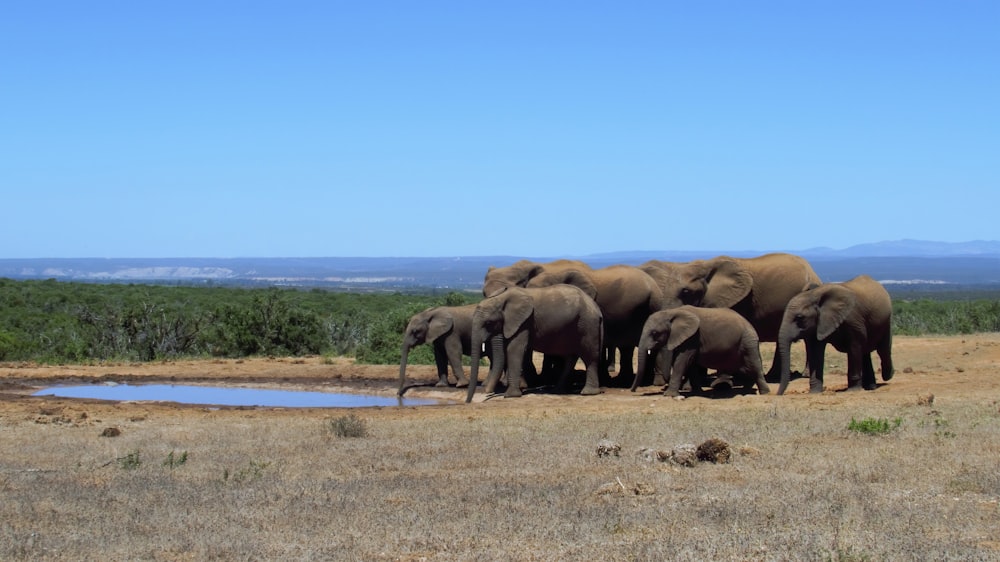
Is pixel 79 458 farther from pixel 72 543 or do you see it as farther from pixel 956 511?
pixel 956 511

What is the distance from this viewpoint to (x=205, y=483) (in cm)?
1208

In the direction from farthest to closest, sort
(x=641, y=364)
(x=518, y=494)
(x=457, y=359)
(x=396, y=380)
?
1. (x=396, y=380)
2. (x=457, y=359)
3. (x=641, y=364)
4. (x=518, y=494)

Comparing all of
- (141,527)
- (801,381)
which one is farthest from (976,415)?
(141,527)

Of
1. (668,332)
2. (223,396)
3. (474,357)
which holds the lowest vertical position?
(223,396)

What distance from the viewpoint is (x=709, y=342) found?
21.1 metres

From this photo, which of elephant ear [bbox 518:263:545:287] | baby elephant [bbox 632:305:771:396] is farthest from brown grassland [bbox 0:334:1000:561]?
elephant ear [bbox 518:263:545:287]

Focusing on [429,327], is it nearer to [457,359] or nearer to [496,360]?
[457,359]

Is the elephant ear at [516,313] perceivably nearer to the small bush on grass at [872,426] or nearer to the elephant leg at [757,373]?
the elephant leg at [757,373]

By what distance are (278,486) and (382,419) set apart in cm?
643

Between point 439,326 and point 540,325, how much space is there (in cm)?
292

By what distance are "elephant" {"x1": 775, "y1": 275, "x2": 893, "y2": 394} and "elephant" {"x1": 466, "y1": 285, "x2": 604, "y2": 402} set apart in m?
3.43

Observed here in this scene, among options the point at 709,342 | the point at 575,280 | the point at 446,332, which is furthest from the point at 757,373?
the point at 446,332

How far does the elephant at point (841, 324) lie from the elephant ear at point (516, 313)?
453 cm

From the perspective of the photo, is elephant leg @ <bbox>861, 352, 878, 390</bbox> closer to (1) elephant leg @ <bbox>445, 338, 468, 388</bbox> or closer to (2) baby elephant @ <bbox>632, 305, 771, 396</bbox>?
(2) baby elephant @ <bbox>632, 305, 771, 396</bbox>
